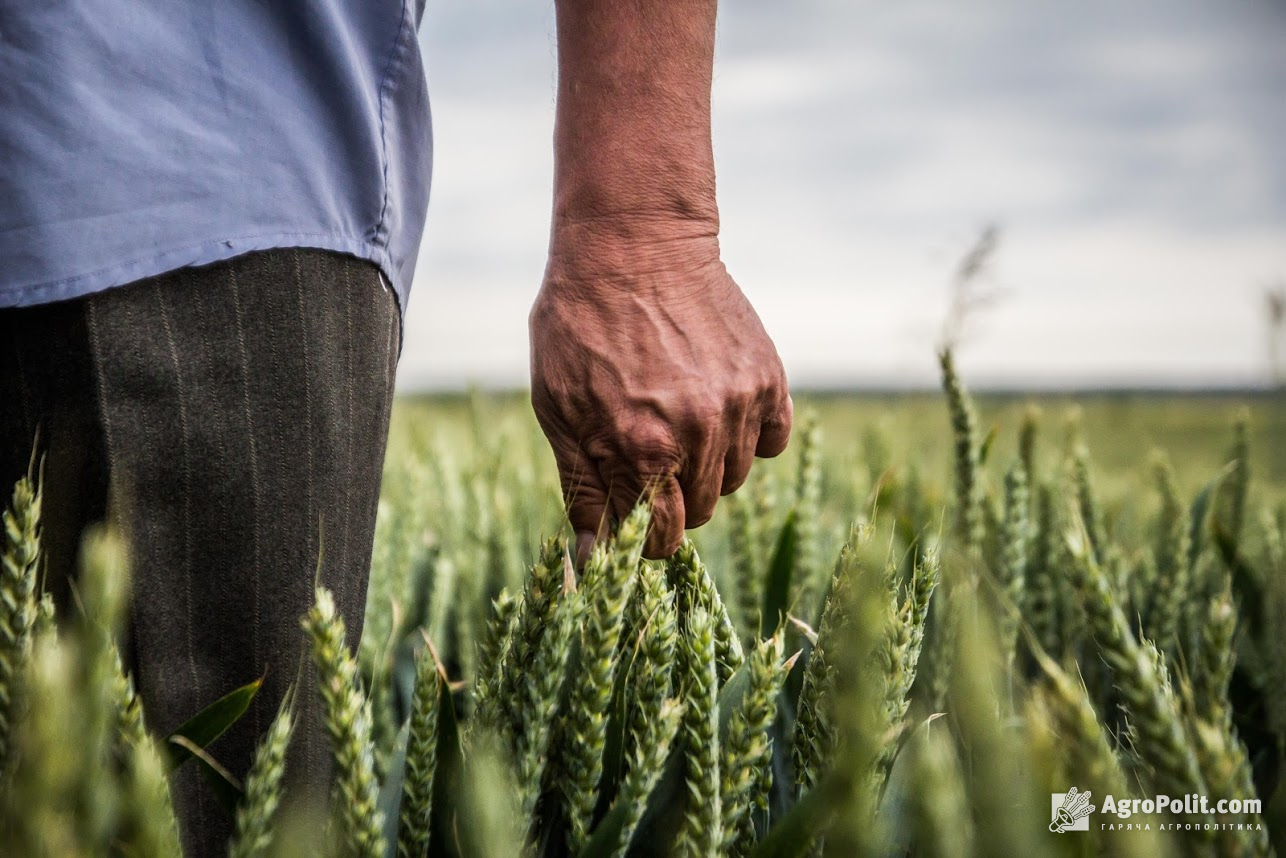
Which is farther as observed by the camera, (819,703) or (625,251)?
(625,251)

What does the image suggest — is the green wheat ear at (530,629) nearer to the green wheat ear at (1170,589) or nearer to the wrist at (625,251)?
the wrist at (625,251)

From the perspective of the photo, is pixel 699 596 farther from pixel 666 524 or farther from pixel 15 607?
pixel 15 607

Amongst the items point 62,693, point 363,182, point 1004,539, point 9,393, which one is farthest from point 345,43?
point 1004,539

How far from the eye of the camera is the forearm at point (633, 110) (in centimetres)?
78

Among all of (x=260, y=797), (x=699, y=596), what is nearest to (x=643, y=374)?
(x=699, y=596)

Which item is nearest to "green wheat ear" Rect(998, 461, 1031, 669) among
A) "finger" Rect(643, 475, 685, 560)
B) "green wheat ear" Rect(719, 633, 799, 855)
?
"finger" Rect(643, 475, 685, 560)

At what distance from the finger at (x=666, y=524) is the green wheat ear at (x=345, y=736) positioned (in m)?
0.33

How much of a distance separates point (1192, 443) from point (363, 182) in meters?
3.90

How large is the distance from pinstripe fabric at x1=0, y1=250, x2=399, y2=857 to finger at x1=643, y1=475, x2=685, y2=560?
0.82 feet

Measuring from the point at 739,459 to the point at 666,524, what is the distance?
100 mm

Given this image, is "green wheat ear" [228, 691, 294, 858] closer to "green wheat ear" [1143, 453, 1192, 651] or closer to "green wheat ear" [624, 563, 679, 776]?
"green wheat ear" [624, 563, 679, 776]

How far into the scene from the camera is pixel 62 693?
368 millimetres

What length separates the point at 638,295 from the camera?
2.60 ft

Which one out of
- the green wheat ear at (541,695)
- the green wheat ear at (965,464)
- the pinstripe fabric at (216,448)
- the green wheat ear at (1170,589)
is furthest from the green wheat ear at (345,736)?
the green wheat ear at (1170,589)
